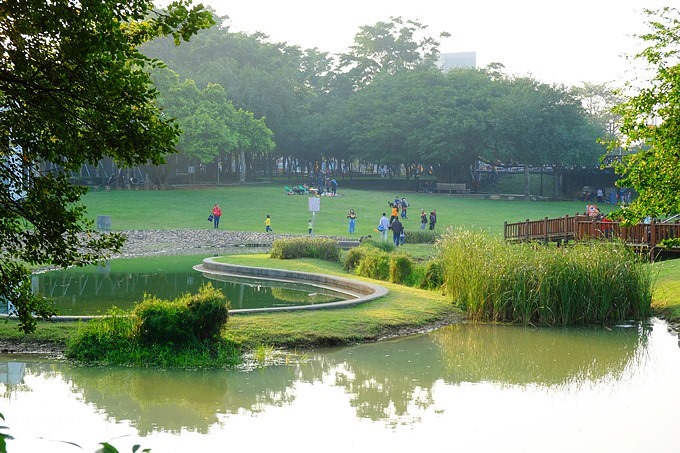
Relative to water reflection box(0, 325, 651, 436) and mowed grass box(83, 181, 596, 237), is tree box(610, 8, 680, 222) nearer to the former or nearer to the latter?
water reflection box(0, 325, 651, 436)

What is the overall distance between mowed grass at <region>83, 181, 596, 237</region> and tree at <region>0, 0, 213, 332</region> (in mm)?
37997

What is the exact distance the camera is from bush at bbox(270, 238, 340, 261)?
31891mm

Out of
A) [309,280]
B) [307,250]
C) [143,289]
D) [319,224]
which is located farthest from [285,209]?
[143,289]

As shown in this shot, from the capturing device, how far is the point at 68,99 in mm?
7477

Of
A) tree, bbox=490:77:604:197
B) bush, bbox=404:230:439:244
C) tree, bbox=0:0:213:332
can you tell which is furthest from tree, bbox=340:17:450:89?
tree, bbox=0:0:213:332

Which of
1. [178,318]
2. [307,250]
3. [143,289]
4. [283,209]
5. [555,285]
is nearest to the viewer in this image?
[178,318]

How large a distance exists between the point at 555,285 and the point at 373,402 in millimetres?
8168

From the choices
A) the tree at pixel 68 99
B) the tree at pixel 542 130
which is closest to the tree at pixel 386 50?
the tree at pixel 542 130

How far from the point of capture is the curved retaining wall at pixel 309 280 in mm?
20219

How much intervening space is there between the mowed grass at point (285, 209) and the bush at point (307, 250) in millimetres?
13568

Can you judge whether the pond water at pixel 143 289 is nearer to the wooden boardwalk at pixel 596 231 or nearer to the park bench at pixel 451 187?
the wooden boardwalk at pixel 596 231

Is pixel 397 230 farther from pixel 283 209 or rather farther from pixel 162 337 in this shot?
pixel 162 337

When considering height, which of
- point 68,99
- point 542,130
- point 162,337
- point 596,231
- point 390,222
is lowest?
point 162,337

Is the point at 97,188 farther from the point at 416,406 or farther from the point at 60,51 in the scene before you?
the point at 60,51
